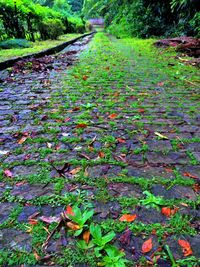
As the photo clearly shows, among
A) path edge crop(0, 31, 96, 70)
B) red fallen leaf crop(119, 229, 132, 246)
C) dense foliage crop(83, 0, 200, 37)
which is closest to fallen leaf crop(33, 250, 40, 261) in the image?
red fallen leaf crop(119, 229, 132, 246)

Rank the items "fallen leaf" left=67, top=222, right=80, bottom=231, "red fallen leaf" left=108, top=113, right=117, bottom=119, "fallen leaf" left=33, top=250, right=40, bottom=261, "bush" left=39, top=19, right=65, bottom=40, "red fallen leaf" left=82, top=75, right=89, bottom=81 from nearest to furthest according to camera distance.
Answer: "fallen leaf" left=33, top=250, right=40, bottom=261, "fallen leaf" left=67, top=222, right=80, bottom=231, "red fallen leaf" left=108, top=113, right=117, bottom=119, "red fallen leaf" left=82, top=75, right=89, bottom=81, "bush" left=39, top=19, right=65, bottom=40

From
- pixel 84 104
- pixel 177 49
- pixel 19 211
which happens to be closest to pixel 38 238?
pixel 19 211

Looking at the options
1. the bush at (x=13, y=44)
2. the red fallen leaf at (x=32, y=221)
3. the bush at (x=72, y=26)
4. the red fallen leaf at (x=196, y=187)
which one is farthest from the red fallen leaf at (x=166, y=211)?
the bush at (x=72, y=26)

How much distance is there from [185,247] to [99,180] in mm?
694

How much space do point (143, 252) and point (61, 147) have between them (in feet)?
4.06

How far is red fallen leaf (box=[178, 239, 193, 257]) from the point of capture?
1280 mm

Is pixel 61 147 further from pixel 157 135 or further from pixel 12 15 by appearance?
pixel 12 15

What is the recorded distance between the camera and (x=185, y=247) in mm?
1309

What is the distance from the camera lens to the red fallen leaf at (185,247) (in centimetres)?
128

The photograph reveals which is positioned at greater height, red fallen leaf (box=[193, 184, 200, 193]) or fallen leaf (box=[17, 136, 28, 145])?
fallen leaf (box=[17, 136, 28, 145])

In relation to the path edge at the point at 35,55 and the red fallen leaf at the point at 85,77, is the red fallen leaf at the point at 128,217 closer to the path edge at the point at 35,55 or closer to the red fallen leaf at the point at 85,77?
the red fallen leaf at the point at 85,77

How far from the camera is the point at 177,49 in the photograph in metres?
8.90

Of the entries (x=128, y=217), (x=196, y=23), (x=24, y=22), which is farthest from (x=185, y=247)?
(x=196, y=23)

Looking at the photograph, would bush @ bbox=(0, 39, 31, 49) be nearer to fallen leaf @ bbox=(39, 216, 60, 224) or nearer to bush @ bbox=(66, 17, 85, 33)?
fallen leaf @ bbox=(39, 216, 60, 224)
